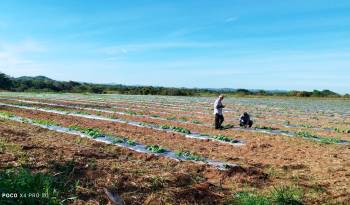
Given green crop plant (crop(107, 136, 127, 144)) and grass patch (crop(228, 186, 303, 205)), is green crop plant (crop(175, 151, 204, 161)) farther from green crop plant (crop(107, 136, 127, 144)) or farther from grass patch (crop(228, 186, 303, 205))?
grass patch (crop(228, 186, 303, 205))

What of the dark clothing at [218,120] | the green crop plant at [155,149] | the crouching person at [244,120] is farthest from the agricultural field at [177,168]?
the crouching person at [244,120]

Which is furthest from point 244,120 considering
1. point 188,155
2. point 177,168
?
point 177,168

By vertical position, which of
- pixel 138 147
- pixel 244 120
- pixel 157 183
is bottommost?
pixel 138 147

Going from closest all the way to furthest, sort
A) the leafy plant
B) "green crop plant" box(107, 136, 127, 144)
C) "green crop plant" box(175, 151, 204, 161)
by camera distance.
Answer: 1. the leafy plant
2. "green crop plant" box(175, 151, 204, 161)
3. "green crop plant" box(107, 136, 127, 144)

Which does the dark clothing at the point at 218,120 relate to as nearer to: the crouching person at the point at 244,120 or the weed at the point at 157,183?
the crouching person at the point at 244,120

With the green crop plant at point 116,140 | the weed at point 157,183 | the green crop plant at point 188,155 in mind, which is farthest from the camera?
the green crop plant at point 116,140

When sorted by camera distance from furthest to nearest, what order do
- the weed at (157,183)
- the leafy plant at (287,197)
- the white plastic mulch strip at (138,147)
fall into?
the white plastic mulch strip at (138,147) → the weed at (157,183) → the leafy plant at (287,197)

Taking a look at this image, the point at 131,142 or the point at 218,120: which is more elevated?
the point at 218,120

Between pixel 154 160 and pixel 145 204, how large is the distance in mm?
4310

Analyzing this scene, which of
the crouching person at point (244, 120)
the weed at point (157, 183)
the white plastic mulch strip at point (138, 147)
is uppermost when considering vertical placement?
the crouching person at point (244, 120)

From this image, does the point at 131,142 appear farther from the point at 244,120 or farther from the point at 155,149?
the point at 244,120

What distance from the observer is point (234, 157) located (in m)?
11.8

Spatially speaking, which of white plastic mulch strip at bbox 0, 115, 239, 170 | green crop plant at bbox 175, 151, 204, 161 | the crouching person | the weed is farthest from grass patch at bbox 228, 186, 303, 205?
the crouching person

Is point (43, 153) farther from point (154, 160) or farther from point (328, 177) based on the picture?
point (328, 177)
